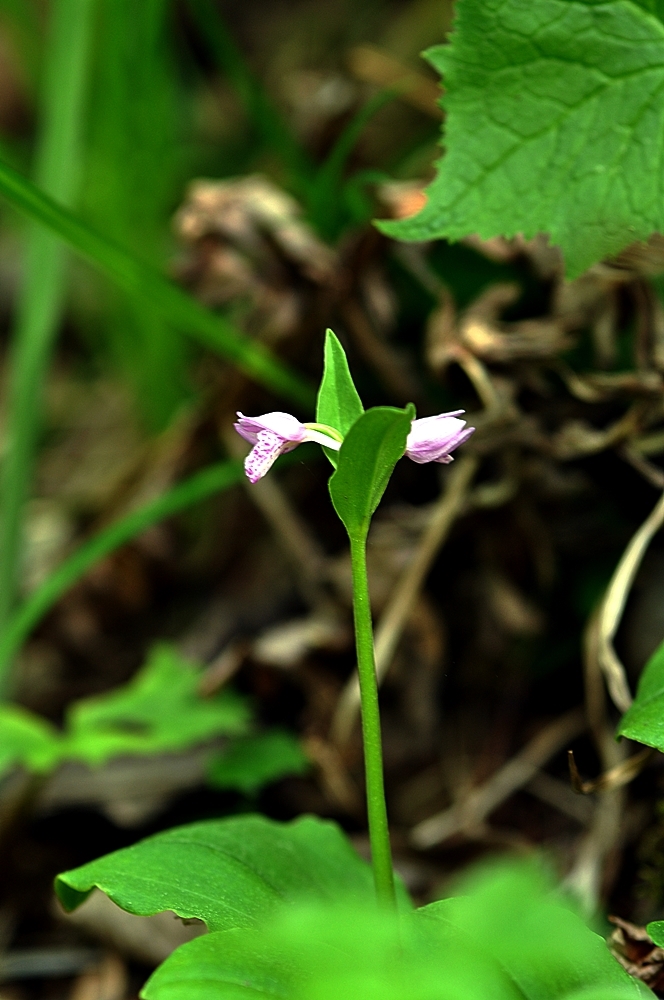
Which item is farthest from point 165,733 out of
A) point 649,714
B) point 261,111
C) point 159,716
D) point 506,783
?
point 261,111

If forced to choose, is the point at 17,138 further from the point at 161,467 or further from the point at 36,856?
the point at 36,856

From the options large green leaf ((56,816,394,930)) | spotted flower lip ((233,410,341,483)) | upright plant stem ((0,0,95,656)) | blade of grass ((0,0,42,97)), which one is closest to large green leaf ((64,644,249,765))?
upright plant stem ((0,0,95,656))

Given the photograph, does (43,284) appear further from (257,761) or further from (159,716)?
(257,761)

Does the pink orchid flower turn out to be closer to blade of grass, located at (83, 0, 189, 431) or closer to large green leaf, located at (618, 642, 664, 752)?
large green leaf, located at (618, 642, 664, 752)

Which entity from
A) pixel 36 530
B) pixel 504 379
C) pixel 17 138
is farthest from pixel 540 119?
pixel 17 138

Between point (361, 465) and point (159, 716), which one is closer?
point (361, 465)

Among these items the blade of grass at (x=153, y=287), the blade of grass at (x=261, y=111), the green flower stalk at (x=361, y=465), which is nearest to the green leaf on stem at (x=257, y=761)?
the blade of grass at (x=153, y=287)

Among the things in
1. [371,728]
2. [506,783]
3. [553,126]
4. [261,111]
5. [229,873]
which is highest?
[261,111]
